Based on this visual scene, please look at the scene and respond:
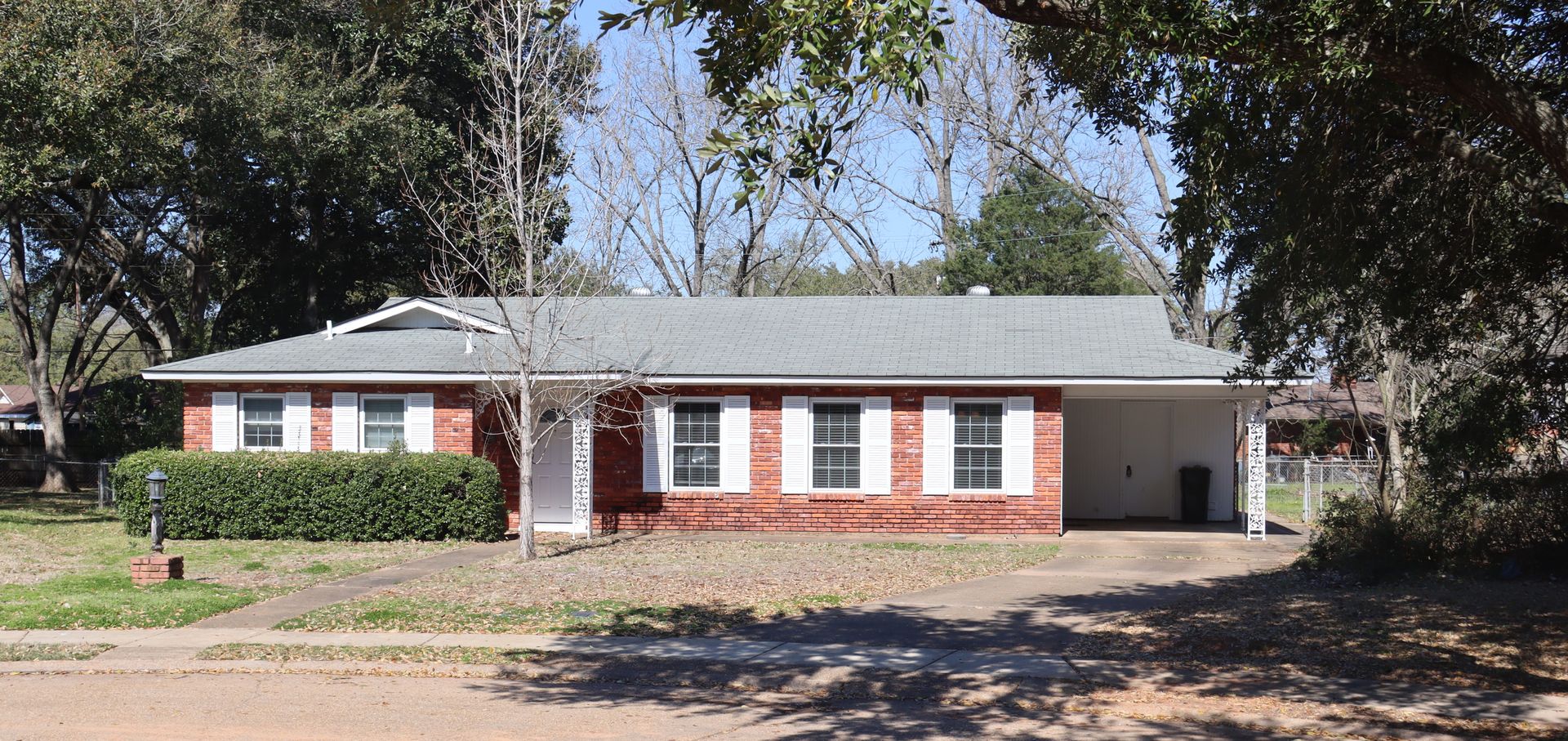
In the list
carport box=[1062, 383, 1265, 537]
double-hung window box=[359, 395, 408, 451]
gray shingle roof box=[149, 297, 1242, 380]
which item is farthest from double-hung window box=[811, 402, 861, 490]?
double-hung window box=[359, 395, 408, 451]

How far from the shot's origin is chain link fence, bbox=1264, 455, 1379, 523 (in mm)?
19641

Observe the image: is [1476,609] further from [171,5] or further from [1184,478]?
[171,5]

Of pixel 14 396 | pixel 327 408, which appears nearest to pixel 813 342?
pixel 327 408

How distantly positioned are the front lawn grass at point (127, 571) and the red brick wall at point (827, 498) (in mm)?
3504

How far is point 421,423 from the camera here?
2055 centimetres

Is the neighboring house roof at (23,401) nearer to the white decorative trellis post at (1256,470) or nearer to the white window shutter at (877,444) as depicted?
the white window shutter at (877,444)

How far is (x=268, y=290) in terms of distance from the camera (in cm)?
3306

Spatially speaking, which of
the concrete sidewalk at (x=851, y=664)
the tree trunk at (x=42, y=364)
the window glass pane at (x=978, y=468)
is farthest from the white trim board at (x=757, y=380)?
the tree trunk at (x=42, y=364)

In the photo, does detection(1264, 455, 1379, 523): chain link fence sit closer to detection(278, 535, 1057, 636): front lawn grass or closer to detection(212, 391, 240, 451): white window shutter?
detection(278, 535, 1057, 636): front lawn grass

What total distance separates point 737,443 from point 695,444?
27.6 inches

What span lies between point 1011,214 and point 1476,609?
Answer: 25.6m

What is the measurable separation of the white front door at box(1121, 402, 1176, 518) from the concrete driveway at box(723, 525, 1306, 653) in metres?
3.78

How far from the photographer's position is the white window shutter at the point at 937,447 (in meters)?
20.7

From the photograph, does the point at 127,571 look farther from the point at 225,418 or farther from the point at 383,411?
the point at 225,418
